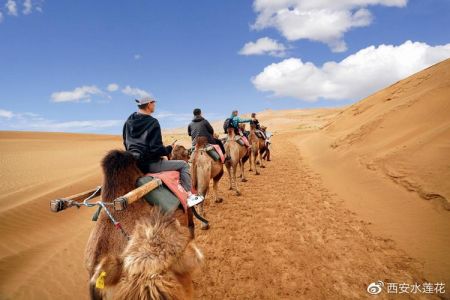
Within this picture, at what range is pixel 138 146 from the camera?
3482 millimetres

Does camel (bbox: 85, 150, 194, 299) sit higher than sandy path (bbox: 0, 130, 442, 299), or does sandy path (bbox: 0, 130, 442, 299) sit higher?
camel (bbox: 85, 150, 194, 299)

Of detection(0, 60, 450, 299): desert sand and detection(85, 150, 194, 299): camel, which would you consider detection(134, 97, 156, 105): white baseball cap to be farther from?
detection(0, 60, 450, 299): desert sand

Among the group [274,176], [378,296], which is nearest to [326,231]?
[378,296]

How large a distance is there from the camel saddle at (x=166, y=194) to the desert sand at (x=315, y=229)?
186 cm

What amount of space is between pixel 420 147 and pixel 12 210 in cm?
1288

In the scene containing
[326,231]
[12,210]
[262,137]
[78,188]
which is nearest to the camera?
[326,231]

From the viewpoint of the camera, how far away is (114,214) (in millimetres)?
2568

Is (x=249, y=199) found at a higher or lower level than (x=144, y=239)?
lower

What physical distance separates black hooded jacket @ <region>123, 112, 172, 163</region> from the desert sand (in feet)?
7.96

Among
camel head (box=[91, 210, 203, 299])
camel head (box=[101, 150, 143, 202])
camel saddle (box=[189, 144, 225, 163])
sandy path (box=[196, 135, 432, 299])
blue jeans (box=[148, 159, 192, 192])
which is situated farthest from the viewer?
camel saddle (box=[189, 144, 225, 163])

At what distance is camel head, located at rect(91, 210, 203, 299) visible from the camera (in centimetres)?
144

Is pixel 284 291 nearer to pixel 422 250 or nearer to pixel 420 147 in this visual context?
pixel 422 250

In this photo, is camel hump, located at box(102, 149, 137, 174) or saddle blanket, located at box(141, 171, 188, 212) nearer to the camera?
camel hump, located at box(102, 149, 137, 174)

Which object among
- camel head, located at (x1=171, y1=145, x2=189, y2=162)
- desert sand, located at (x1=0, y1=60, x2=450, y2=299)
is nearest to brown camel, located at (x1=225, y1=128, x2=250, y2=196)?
desert sand, located at (x1=0, y1=60, x2=450, y2=299)
